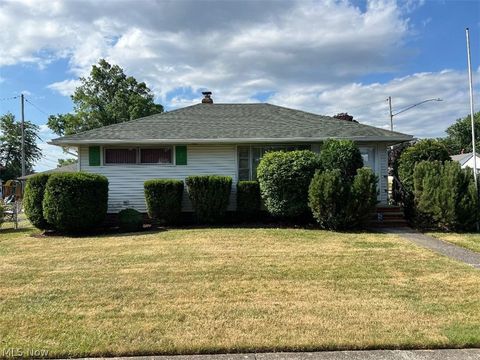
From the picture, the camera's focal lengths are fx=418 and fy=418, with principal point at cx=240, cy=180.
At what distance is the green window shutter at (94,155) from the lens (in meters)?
13.7

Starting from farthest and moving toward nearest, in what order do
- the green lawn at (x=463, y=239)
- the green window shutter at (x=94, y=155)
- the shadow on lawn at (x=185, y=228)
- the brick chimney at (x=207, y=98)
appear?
the brick chimney at (x=207, y=98)
the green window shutter at (x=94, y=155)
the shadow on lawn at (x=185, y=228)
the green lawn at (x=463, y=239)

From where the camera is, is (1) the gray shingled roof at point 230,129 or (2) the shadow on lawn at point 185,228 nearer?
(2) the shadow on lawn at point 185,228

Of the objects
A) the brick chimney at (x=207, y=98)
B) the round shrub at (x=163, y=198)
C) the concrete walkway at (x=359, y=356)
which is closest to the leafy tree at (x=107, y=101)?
the brick chimney at (x=207, y=98)

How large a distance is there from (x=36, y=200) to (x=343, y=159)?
8.74m

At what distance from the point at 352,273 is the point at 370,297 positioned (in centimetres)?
125

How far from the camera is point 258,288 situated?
18.8 feet

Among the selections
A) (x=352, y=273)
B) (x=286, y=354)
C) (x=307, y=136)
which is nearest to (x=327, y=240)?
(x=352, y=273)

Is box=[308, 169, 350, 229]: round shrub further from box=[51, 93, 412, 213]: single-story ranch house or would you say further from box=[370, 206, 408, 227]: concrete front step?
box=[51, 93, 412, 213]: single-story ranch house

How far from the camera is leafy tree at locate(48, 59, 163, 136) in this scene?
123ft

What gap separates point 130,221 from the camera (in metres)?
12.1

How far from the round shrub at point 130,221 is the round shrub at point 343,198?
5091 mm

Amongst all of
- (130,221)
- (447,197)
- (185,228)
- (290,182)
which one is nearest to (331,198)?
(290,182)

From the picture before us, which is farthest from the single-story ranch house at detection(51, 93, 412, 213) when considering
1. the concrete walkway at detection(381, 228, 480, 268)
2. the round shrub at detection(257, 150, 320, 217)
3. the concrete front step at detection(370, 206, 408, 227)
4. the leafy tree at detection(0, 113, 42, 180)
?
the leafy tree at detection(0, 113, 42, 180)

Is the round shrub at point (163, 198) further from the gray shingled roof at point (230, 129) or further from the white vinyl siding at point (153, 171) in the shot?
the gray shingled roof at point (230, 129)
